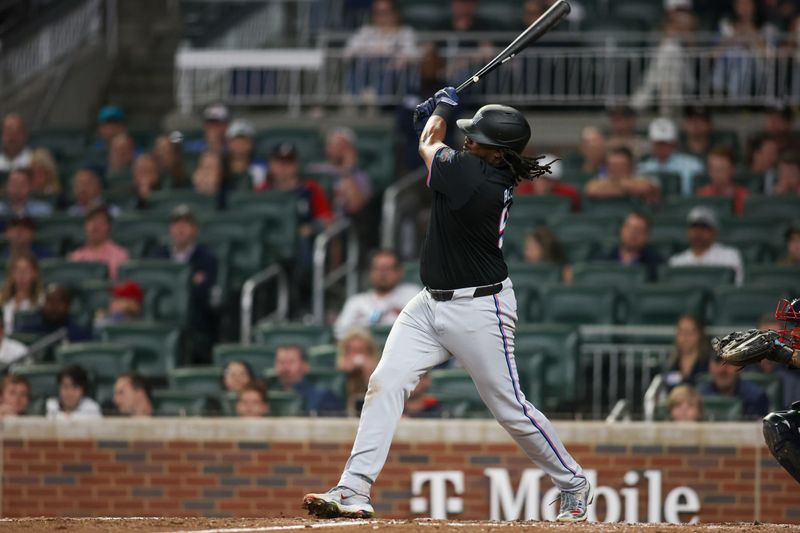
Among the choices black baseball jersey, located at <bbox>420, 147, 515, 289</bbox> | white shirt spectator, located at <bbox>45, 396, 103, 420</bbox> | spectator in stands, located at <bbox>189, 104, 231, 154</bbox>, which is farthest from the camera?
spectator in stands, located at <bbox>189, 104, 231, 154</bbox>

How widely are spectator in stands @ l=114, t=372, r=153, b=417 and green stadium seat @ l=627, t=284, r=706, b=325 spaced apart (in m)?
3.68

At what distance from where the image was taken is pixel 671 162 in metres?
13.3

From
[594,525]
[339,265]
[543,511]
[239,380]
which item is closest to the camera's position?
[594,525]

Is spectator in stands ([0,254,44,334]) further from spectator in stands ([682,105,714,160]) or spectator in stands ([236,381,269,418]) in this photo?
spectator in stands ([682,105,714,160])

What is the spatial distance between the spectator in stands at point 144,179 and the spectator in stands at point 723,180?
4.93 meters

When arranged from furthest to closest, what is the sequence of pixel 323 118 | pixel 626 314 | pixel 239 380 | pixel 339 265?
pixel 323 118
pixel 339 265
pixel 626 314
pixel 239 380

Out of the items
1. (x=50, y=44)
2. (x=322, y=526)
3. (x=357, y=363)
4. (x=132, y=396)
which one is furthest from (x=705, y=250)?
(x=50, y=44)

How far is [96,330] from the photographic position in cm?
1177

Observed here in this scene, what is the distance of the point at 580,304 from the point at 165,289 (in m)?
3.35

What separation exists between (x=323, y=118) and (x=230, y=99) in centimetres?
123

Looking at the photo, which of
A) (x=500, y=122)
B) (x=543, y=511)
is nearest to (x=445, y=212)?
(x=500, y=122)

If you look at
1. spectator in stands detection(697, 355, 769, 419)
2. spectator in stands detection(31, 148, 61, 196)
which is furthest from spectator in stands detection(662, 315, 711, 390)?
spectator in stands detection(31, 148, 61, 196)

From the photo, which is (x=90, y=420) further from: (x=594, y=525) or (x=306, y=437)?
(x=594, y=525)

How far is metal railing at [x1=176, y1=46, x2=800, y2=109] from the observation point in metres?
14.8
